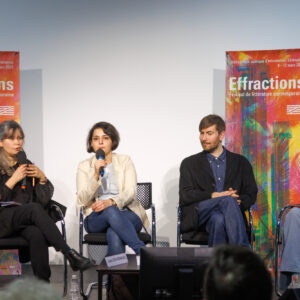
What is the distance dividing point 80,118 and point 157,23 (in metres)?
1.26

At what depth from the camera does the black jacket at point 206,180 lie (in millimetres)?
3764

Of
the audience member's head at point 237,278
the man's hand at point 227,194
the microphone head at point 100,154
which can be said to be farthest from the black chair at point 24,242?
the audience member's head at point 237,278

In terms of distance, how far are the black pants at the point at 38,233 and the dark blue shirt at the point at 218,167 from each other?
135cm

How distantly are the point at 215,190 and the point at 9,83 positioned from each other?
2.24 metres

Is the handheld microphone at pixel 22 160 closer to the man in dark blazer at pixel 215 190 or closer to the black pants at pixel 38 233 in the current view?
the black pants at pixel 38 233

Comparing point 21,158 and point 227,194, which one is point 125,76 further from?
point 227,194

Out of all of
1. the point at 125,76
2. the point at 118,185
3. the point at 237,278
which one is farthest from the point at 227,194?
the point at 237,278

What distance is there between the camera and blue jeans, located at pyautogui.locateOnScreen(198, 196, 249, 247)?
3.45m

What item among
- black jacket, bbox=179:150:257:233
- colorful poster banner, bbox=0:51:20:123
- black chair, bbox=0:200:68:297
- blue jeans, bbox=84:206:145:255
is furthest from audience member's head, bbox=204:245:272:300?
colorful poster banner, bbox=0:51:20:123

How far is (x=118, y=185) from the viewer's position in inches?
154

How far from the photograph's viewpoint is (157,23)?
4746 mm

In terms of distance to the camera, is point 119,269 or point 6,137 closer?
point 119,269

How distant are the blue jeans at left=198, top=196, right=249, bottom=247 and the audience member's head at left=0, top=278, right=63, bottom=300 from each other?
263 cm

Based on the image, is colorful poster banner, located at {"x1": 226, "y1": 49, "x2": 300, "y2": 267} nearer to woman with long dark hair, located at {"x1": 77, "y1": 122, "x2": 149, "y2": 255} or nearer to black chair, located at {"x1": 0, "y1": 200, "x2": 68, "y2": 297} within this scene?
woman with long dark hair, located at {"x1": 77, "y1": 122, "x2": 149, "y2": 255}
